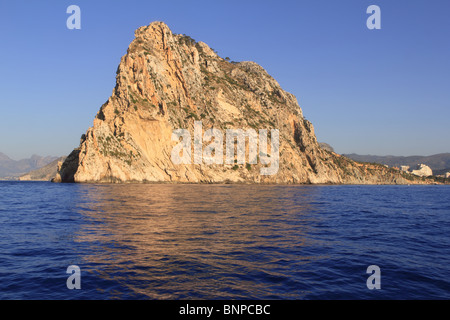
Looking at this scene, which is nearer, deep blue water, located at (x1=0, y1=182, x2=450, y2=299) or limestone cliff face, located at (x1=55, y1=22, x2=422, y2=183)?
deep blue water, located at (x1=0, y1=182, x2=450, y2=299)

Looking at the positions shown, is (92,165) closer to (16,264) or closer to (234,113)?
(234,113)

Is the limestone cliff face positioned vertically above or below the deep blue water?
above

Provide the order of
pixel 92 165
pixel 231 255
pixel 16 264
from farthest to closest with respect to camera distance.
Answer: pixel 92 165
pixel 231 255
pixel 16 264

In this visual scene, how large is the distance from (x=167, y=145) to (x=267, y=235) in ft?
315

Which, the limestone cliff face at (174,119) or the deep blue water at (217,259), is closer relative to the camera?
the deep blue water at (217,259)

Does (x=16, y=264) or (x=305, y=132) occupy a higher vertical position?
(x=305, y=132)

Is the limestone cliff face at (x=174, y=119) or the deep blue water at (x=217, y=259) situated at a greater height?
the limestone cliff face at (x=174, y=119)

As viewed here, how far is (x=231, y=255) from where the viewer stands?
13602mm

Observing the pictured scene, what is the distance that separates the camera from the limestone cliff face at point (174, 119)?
98.7 metres

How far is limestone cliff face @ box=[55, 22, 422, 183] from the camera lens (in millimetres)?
98688

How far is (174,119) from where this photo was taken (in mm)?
117812
